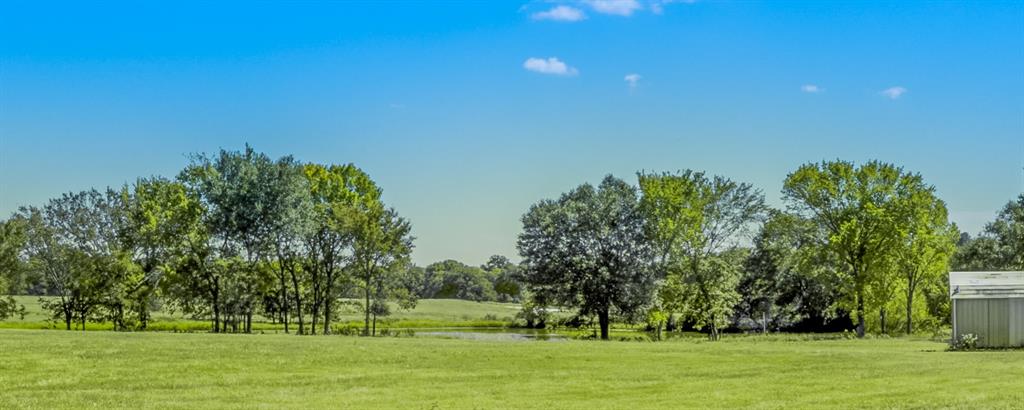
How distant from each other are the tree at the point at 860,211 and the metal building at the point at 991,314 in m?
18.8

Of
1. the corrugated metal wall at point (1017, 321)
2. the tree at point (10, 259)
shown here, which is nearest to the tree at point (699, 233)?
the corrugated metal wall at point (1017, 321)

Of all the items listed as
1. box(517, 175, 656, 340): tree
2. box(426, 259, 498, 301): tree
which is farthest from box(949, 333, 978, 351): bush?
box(426, 259, 498, 301): tree

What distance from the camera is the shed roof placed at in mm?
44094

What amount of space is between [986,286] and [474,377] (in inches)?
1156

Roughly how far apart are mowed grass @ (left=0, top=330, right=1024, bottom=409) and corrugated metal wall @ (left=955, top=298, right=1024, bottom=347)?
15.0 ft

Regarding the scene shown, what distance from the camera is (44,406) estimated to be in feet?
66.6

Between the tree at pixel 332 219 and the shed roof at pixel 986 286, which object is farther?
the tree at pixel 332 219

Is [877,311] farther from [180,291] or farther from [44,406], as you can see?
[44,406]

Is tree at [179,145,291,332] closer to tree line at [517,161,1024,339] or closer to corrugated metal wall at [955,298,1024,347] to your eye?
→ tree line at [517,161,1024,339]

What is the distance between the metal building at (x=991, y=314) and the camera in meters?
43.4

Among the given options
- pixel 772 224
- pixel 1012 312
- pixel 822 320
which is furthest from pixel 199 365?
pixel 822 320

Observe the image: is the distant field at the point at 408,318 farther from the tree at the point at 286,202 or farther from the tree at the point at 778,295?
the tree at the point at 778,295

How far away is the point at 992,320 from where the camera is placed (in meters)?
43.7

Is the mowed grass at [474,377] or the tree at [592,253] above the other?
the tree at [592,253]
